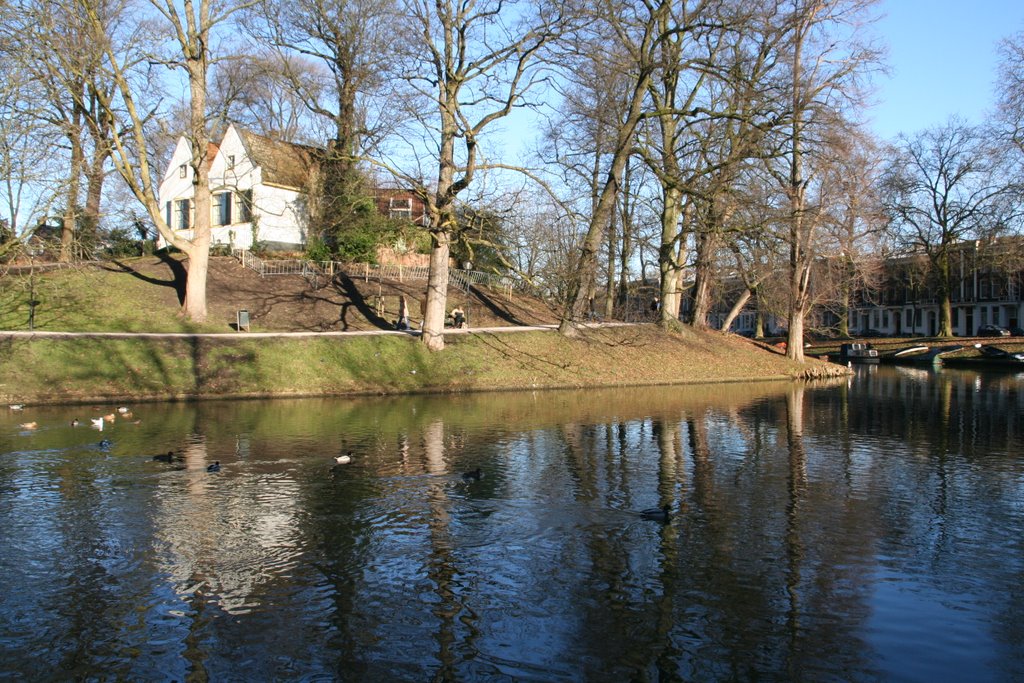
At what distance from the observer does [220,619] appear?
7.07 metres

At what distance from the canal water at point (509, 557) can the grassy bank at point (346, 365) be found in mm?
7708

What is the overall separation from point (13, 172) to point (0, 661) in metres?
20.6

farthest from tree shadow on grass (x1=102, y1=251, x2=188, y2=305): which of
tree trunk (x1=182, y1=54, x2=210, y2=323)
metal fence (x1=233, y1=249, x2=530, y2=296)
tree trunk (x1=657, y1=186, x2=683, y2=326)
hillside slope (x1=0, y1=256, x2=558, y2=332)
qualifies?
tree trunk (x1=657, y1=186, x2=683, y2=326)

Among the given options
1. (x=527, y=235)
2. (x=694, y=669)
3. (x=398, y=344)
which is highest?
(x=527, y=235)

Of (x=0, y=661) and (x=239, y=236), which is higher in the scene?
(x=239, y=236)

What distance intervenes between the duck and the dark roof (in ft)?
123

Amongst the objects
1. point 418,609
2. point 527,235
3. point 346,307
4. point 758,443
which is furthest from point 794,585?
point 346,307

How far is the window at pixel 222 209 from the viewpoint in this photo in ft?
145

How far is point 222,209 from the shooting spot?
44.7 metres

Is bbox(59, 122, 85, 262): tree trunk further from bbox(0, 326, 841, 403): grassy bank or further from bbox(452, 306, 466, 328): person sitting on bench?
bbox(452, 306, 466, 328): person sitting on bench

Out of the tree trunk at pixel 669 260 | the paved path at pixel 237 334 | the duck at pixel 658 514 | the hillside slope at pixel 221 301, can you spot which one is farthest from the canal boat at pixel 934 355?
the duck at pixel 658 514

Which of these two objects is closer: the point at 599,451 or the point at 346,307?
the point at 599,451

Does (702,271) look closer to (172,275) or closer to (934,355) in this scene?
(934,355)

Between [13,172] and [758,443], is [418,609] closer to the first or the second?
[758,443]
